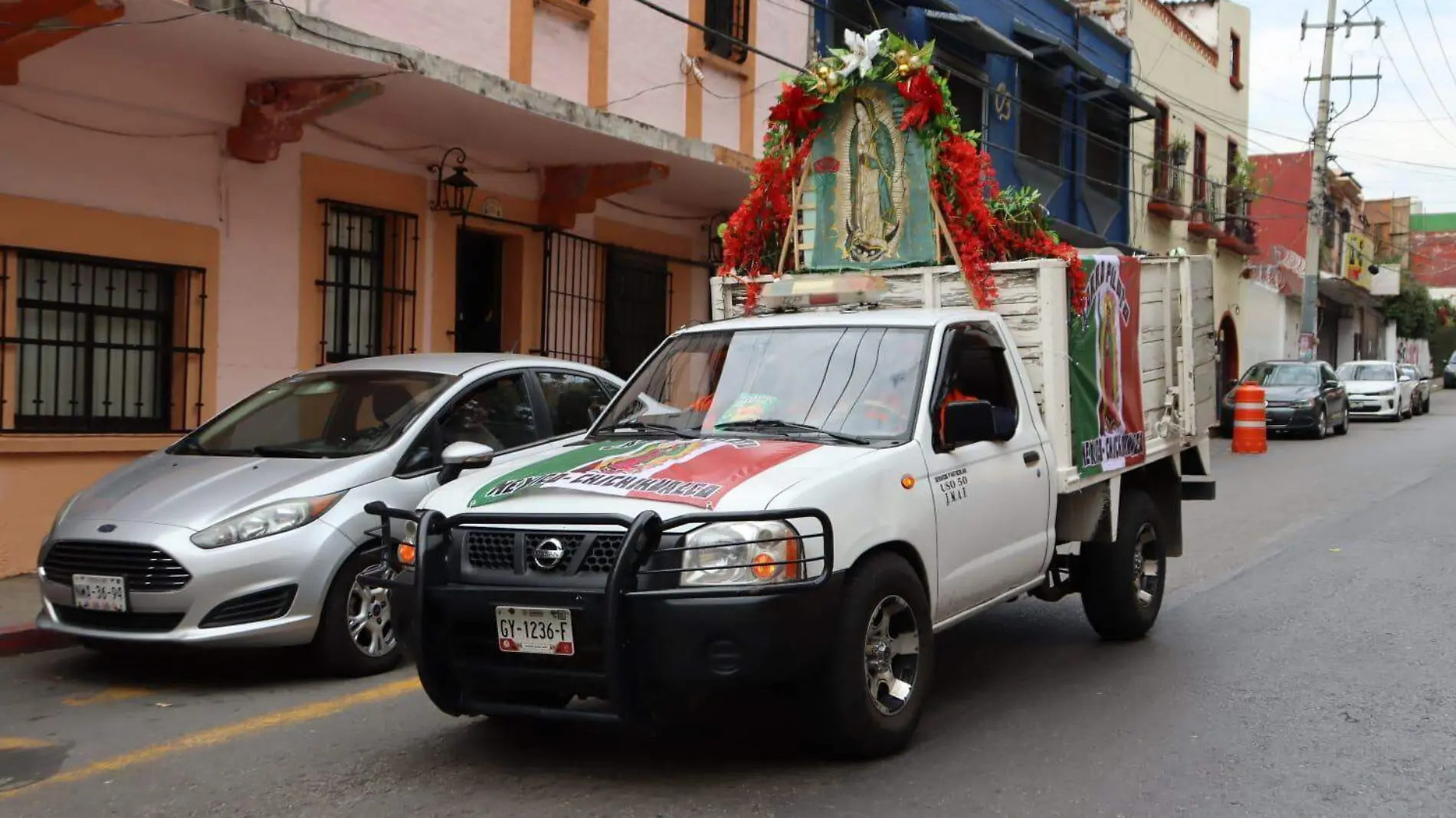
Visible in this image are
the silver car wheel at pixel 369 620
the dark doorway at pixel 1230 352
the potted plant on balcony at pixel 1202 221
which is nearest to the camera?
the silver car wheel at pixel 369 620

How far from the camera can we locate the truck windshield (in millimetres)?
5512

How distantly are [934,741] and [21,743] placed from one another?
3.73m

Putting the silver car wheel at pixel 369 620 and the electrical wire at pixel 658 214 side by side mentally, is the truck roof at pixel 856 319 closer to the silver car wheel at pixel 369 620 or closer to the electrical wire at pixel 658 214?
the silver car wheel at pixel 369 620

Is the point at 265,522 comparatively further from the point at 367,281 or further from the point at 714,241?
the point at 714,241

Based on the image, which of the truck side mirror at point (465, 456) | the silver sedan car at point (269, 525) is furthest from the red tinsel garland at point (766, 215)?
the truck side mirror at point (465, 456)

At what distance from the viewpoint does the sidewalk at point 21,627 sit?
717 centimetres

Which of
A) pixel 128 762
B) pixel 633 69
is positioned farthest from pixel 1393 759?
pixel 633 69

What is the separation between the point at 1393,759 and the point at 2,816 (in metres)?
5.06

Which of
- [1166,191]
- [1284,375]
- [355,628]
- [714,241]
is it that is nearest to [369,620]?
[355,628]

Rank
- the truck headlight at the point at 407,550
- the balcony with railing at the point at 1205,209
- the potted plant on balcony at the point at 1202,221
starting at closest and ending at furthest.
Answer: the truck headlight at the point at 407,550 < the potted plant on balcony at the point at 1202,221 < the balcony with railing at the point at 1205,209

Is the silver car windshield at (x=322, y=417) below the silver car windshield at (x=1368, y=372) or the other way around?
below

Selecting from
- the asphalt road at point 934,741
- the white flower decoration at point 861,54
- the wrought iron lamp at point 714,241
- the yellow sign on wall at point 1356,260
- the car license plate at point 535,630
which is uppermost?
the yellow sign on wall at point 1356,260

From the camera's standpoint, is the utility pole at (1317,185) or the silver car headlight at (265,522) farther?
the utility pole at (1317,185)

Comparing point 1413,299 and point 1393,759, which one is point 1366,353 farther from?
point 1393,759
